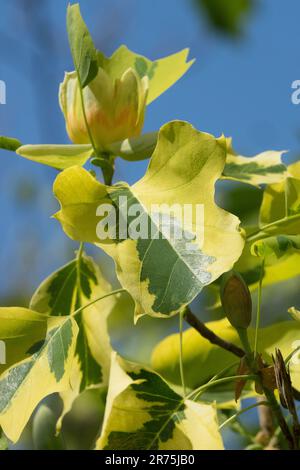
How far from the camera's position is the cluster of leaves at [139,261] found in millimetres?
783

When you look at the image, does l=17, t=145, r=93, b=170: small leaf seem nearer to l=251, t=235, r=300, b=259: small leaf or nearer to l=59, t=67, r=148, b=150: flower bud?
l=59, t=67, r=148, b=150: flower bud

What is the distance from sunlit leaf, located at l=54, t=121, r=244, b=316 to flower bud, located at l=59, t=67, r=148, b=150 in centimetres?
17

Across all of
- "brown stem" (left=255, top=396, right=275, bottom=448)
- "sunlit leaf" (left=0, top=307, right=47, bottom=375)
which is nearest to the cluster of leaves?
"sunlit leaf" (left=0, top=307, right=47, bottom=375)

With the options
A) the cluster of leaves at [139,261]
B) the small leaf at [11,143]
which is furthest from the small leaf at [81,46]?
the small leaf at [11,143]

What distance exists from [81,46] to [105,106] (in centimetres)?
12

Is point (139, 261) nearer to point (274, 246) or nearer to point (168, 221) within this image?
point (168, 221)

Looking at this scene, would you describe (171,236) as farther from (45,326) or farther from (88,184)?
(45,326)

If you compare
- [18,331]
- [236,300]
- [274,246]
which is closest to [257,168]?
[274,246]

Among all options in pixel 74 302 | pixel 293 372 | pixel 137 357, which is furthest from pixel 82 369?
pixel 137 357

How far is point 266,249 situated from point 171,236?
174 millimetres

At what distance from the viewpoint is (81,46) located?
0.94 meters

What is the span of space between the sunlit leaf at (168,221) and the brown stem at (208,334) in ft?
0.65

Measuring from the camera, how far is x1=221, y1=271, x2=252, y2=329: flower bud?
859mm

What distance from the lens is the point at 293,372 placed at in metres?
0.98
